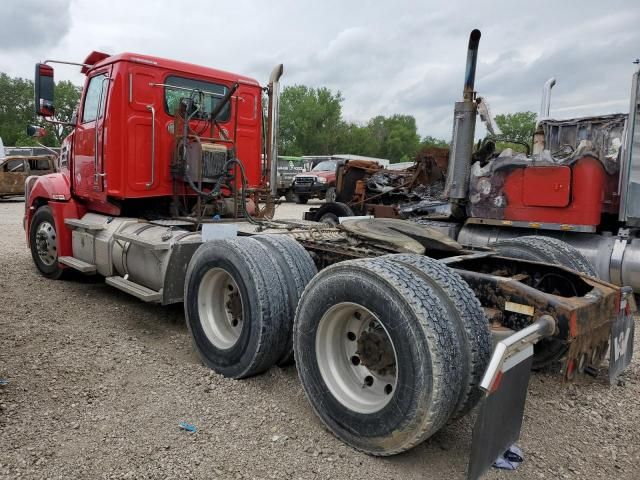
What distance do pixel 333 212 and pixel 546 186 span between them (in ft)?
15.1

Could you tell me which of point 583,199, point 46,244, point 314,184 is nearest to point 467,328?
point 583,199

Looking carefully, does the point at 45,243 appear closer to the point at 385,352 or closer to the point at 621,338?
the point at 385,352

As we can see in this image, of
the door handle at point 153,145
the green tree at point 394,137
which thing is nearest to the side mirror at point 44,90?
the door handle at point 153,145

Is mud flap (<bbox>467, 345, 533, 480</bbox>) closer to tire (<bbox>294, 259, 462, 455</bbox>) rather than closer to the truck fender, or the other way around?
tire (<bbox>294, 259, 462, 455</bbox>)

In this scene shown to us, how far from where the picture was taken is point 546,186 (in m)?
6.42

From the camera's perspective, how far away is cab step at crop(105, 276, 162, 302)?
4527mm

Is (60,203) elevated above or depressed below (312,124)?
below

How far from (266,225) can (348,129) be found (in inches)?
2574

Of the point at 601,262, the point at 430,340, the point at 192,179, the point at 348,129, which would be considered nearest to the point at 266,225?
the point at 192,179

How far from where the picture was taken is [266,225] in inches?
208

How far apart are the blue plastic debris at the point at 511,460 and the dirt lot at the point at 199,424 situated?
0.05 meters

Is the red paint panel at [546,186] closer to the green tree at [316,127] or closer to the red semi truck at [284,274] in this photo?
the red semi truck at [284,274]

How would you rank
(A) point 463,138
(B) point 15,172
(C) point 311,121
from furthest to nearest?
(C) point 311,121, (B) point 15,172, (A) point 463,138

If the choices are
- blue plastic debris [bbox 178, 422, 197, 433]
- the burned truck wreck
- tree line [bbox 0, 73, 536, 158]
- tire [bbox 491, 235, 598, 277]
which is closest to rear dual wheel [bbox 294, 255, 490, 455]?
blue plastic debris [bbox 178, 422, 197, 433]
